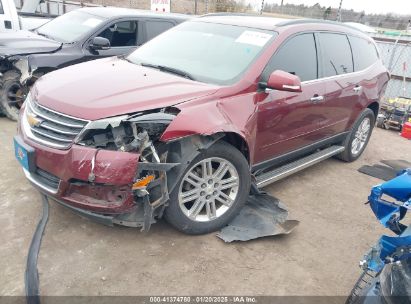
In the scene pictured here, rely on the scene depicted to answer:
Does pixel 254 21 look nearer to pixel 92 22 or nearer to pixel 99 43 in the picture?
pixel 99 43

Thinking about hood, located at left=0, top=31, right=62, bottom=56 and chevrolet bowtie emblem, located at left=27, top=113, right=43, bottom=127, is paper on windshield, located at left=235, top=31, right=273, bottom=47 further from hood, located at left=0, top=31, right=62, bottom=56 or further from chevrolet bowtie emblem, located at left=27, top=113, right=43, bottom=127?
hood, located at left=0, top=31, right=62, bottom=56

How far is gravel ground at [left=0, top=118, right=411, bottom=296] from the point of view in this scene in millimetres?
2797

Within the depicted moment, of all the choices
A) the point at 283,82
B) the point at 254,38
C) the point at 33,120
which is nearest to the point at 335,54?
the point at 254,38

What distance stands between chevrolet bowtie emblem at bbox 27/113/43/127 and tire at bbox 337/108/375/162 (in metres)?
4.00

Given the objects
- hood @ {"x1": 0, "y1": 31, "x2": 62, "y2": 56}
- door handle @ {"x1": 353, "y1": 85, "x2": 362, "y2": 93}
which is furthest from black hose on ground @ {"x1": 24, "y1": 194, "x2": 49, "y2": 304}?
door handle @ {"x1": 353, "y1": 85, "x2": 362, "y2": 93}

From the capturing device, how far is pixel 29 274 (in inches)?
107

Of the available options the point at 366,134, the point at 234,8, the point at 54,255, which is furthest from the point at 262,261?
the point at 234,8

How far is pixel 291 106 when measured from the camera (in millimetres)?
3889

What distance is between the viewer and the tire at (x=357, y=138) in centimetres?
537

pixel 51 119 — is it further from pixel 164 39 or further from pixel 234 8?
pixel 234 8

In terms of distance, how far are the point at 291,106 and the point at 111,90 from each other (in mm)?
1805

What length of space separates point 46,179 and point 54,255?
0.59 m

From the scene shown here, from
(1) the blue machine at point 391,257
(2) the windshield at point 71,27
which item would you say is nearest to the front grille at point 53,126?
(1) the blue machine at point 391,257

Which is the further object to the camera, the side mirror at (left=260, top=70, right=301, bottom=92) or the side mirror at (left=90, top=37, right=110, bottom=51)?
the side mirror at (left=90, top=37, right=110, bottom=51)
